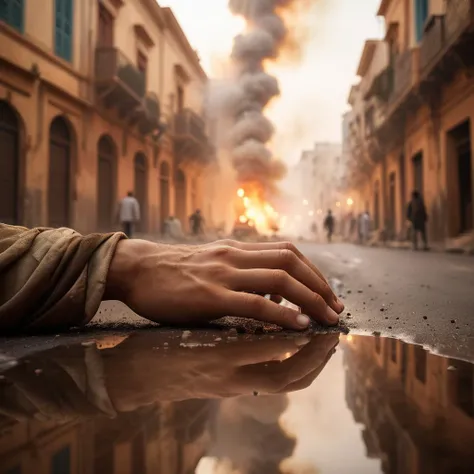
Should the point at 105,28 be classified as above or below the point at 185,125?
above

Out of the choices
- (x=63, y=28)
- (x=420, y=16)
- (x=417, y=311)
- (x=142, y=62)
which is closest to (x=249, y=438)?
(x=417, y=311)

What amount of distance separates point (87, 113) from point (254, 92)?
21341mm

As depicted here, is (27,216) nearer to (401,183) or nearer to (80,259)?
(80,259)

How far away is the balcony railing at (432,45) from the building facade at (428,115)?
0.02 meters

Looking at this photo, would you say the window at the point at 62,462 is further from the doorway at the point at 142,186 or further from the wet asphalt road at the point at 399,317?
the doorway at the point at 142,186

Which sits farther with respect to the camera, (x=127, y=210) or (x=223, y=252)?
(x=127, y=210)

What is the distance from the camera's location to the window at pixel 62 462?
60cm

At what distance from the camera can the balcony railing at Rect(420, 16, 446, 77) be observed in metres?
11.7

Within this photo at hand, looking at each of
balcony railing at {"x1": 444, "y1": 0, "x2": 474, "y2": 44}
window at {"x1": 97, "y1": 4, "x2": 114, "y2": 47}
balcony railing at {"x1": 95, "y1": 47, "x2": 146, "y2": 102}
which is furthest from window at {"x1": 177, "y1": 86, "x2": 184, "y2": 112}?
balcony railing at {"x1": 444, "y1": 0, "x2": 474, "y2": 44}

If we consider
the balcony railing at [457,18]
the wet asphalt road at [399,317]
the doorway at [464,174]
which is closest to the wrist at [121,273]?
the wet asphalt road at [399,317]

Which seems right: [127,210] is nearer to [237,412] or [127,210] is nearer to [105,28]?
[105,28]

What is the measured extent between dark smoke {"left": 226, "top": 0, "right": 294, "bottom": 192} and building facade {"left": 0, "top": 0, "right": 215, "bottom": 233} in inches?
435

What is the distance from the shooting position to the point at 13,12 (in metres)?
9.22

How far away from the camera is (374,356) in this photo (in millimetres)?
1260
